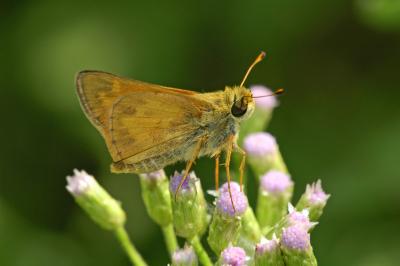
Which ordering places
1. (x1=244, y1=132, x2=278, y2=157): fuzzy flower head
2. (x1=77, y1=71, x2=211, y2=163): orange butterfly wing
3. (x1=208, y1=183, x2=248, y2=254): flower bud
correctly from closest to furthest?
(x1=208, y1=183, x2=248, y2=254): flower bud
(x1=77, y1=71, x2=211, y2=163): orange butterfly wing
(x1=244, y1=132, x2=278, y2=157): fuzzy flower head

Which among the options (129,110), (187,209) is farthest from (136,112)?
(187,209)

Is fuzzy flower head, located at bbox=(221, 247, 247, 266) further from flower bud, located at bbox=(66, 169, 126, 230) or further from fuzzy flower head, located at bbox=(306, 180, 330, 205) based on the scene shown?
flower bud, located at bbox=(66, 169, 126, 230)

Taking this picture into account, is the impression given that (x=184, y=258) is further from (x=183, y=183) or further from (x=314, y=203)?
(x=314, y=203)

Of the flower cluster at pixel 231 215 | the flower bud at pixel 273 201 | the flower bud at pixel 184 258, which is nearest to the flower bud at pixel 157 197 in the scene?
the flower cluster at pixel 231 215

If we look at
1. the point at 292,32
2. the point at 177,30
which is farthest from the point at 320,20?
the point at 177,30

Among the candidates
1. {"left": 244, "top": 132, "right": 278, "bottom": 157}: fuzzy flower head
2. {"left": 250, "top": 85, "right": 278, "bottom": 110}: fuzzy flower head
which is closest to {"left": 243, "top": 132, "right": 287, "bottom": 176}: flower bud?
{"left": 244, "top": 132, "right": 278, "bottom": 157}: fuzzy flower head

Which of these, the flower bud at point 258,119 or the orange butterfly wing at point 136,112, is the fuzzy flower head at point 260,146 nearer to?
the flower bud at point 258,119
